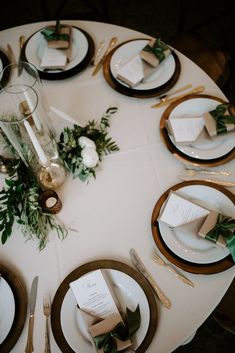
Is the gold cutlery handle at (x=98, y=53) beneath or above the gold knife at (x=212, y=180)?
above

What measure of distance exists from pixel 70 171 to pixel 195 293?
1.94 ft

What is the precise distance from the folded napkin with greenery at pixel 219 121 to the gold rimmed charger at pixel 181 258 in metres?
0.20

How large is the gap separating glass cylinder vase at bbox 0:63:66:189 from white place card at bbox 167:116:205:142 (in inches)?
16.8

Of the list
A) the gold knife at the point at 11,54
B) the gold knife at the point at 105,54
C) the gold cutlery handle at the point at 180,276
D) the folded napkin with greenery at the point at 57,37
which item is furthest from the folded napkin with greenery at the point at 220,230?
the gold knife at the point at 11,54

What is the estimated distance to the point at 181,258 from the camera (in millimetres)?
1026

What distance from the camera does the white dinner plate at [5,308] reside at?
3.19 feet

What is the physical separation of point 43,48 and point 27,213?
0.83 m

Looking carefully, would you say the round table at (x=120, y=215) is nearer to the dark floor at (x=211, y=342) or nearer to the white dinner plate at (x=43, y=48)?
the white dinner plate at (x=43, y=48)

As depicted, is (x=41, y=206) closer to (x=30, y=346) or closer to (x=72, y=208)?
(x=72, y=208)

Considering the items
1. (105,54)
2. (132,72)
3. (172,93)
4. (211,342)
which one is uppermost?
(105,54)

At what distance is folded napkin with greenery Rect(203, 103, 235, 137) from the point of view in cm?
121

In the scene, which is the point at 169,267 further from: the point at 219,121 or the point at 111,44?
the point at 111,44

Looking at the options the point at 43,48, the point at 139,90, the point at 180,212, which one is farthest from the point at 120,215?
the point at 43,48

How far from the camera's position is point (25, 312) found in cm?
100
